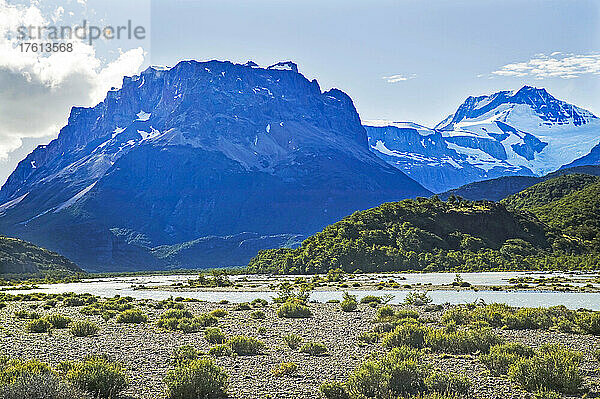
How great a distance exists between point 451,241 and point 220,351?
10526cm

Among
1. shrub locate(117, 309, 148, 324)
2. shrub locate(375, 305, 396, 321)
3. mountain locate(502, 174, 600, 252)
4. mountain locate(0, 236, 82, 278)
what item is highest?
mountain locate(502, 174, 600, 252)

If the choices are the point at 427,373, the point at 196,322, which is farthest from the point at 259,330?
the point at 427,373

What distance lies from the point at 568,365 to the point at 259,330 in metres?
16.2

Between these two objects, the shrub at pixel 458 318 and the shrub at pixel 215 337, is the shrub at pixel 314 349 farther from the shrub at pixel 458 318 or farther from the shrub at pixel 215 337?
the shrub at pixel 458 318

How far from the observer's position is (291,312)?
1526 inches

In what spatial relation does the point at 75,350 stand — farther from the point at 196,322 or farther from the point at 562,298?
the point at 562,298

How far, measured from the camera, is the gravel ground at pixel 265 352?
1798 centimetres

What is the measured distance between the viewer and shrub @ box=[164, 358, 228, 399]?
16.6m

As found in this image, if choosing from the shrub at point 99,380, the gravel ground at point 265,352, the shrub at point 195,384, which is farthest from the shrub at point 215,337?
the shrub at point 99,380

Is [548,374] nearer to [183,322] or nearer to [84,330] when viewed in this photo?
[183,322]

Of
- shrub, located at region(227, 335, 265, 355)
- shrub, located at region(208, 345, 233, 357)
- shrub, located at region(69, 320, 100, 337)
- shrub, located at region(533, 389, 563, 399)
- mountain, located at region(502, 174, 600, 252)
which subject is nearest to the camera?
shrub, located at region(533, 389, 563, 399)

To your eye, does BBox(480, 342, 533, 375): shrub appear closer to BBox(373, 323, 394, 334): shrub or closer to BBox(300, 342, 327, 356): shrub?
BBox(300, 342, 327, 356): shrub

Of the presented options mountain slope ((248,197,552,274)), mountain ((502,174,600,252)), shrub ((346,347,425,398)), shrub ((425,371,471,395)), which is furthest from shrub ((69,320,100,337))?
mountain ((502,174,600,252))

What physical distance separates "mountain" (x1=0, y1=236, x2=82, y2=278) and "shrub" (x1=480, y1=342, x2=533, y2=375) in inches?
5441
